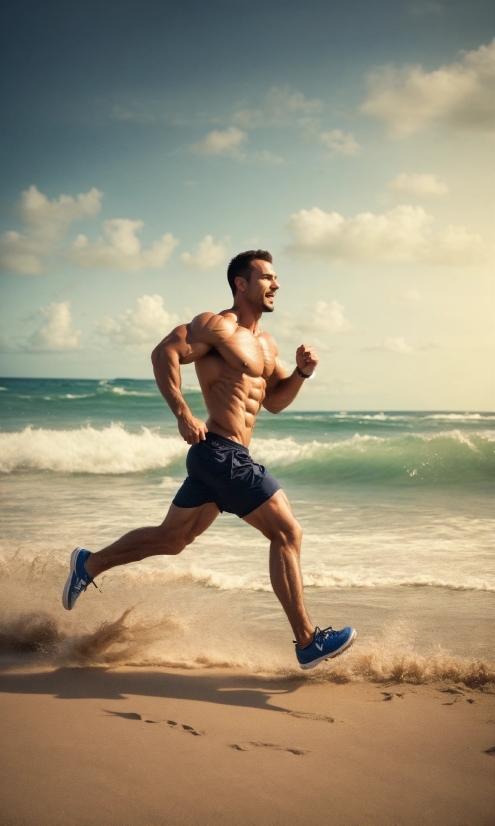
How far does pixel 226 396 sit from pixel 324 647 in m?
1.36

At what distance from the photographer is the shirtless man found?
365 cm

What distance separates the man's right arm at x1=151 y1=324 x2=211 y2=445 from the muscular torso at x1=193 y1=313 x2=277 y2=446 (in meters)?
0.09

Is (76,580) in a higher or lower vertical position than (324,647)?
higher

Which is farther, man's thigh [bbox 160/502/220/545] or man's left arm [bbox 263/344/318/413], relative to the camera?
man's left arm [bbox 263/344/318/413]

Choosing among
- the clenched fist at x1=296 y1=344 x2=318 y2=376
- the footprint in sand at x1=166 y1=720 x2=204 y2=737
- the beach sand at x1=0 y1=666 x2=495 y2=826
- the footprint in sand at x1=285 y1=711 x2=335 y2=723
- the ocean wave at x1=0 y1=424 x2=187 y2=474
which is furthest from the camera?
the ocean wave at x1=0 y1=424 x2=187 y2=474

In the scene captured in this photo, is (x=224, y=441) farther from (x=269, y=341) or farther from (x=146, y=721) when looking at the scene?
(x=146, y=721)

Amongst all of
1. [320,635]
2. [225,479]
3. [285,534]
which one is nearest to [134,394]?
[225,479]

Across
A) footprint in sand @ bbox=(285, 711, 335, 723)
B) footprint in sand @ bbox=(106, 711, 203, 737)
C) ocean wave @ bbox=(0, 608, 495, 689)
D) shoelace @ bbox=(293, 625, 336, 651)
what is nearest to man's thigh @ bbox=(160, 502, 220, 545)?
ocean wave @ bbox=(0, 608, 495, 689)

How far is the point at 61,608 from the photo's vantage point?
4.77m

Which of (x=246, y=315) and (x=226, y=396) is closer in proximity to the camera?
(x=226, y=396)

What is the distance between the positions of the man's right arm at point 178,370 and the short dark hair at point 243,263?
46 centimetres

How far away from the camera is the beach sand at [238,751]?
2486 millimetres

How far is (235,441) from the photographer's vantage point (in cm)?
393

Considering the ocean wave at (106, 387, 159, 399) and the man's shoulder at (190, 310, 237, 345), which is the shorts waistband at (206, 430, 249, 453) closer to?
the man's shoulder at (190, 310, 237, 345)
